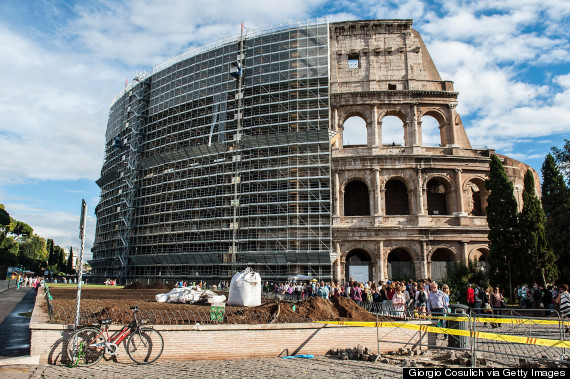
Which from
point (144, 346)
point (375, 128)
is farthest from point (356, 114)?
point (144, 346)

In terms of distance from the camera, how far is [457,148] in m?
32.7

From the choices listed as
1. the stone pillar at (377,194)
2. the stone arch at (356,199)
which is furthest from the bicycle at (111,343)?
the stone arch at (356,199)

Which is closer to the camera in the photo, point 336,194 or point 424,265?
point 424,265

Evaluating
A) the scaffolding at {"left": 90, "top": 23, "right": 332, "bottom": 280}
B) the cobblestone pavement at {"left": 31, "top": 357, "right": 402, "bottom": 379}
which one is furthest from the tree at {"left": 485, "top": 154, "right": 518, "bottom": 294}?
the cobblestone pavement at {"left": 31, "top": 357, "right": 402, "bottom": 379}

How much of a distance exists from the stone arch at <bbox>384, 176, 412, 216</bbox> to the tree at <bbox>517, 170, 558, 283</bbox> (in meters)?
9.99

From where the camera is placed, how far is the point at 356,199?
34.1 m

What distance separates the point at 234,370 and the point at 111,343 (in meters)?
2.71

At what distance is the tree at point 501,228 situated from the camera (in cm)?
2475

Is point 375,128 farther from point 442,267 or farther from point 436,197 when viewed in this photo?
point 442,267

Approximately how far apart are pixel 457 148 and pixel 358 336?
87.9ft

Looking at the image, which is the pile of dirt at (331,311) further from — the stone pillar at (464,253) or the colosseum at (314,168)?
the stone pillar at (464,253)

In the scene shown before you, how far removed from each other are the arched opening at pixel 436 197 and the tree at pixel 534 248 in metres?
9.19

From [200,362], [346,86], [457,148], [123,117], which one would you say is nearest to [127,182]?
[123,117]

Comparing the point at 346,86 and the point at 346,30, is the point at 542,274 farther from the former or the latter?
the point at 346,30
